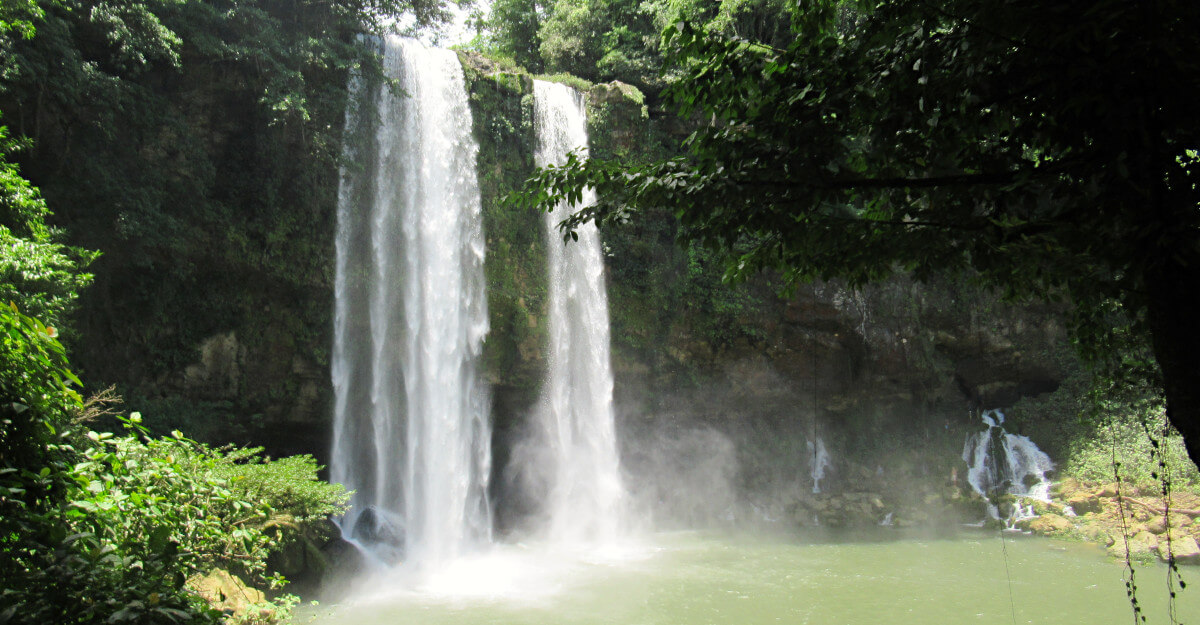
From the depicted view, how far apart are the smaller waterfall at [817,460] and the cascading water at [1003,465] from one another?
13.6 ft

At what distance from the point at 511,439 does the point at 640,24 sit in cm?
1317

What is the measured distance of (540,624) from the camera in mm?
9766

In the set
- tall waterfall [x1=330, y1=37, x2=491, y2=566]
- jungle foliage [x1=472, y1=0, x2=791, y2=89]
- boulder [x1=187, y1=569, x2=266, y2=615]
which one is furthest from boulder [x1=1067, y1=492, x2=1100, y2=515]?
boulder [x1=187, y1=569, x2=266, y2=615]

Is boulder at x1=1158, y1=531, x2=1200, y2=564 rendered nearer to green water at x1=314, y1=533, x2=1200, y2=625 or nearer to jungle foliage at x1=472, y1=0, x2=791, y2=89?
green water at x1=314, y1=533, x2=1200, y2=625

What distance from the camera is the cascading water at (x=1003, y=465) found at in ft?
64.1

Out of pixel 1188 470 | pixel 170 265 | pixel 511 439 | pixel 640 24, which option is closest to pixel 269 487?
pixel 170 265

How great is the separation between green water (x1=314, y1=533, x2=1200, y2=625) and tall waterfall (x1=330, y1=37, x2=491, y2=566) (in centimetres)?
212

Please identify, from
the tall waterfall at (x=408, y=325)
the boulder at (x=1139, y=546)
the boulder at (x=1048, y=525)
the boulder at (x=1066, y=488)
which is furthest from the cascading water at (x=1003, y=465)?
the tall waterfall at (x=408, y=325)

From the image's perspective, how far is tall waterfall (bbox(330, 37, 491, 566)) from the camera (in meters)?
14.5

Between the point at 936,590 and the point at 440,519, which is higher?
the point at 440,519

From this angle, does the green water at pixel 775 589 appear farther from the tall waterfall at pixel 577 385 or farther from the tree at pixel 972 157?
the tree at pixel 972 157

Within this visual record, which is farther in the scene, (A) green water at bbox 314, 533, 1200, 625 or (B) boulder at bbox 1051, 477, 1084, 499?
(B) boulder at bbox 1051, 477, 1084, 499

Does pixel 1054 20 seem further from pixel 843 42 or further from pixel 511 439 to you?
pixel 511 439

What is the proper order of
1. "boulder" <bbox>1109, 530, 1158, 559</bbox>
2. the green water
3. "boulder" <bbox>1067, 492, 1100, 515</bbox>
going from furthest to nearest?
"boulder" <bbox>1067, 492, 1100, 515</bbox> → "boulder" <bbox>1109, 530, 1158, 559</bbox> → the green water
